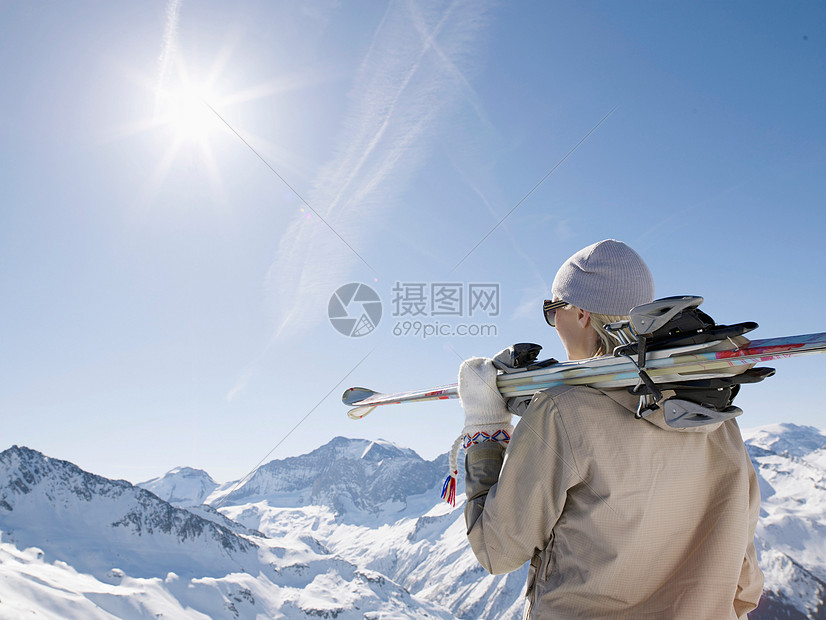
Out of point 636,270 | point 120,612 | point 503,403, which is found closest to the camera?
point 636,270

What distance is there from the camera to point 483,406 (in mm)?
2668

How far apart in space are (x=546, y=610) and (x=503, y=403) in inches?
37.8

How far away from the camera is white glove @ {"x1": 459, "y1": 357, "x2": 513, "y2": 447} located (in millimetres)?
2580

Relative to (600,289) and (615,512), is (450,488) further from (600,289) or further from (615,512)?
(600,289)

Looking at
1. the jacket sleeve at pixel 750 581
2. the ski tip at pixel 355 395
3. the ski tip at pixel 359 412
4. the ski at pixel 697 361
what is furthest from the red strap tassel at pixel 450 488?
the ski tip at pixel 355 395

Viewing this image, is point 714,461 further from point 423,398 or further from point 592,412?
point 423,398

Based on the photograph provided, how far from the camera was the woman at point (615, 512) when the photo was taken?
1898 mm

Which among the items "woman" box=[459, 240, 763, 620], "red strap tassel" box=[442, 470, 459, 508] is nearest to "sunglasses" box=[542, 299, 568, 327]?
"woman" box=[459, 240, 763, 620]

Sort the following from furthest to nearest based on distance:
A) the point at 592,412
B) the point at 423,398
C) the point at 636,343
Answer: the point at 423,398
the point at 636,343
the point at 592,412

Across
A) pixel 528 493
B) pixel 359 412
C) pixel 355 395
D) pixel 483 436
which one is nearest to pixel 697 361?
pixel 528 493

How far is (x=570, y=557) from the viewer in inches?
76.9

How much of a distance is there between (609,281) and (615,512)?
0.98 meters

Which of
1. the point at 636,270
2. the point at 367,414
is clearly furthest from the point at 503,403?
the point at 367,414

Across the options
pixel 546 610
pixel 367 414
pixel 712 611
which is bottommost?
pixel 546 610
